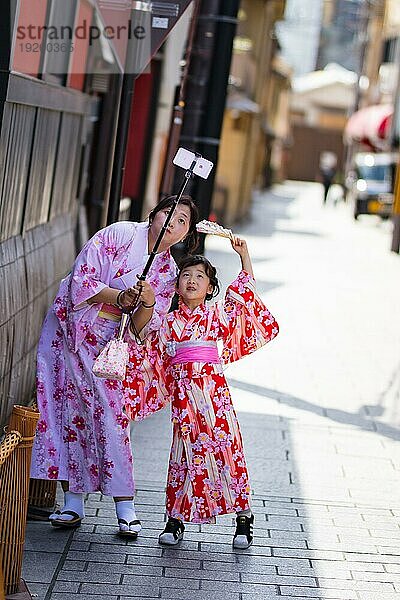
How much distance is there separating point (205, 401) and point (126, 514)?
0.69 m

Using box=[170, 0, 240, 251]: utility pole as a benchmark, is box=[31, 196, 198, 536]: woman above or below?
below

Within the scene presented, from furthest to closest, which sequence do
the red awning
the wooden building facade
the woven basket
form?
the red awning
the wooden building facade
the woven basket

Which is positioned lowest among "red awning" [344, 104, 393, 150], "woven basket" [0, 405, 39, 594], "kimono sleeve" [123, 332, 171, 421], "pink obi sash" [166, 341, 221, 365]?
"woven basket" [0, 405, 39, 594]

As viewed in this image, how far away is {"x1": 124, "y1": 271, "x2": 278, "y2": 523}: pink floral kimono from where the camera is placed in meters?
6.10

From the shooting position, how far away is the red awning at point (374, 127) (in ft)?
138

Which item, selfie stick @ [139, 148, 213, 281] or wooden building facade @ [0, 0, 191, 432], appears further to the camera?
wooden building facade @ [0, 0, 191, 432]

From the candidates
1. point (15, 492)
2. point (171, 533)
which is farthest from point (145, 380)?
point (15, 492)

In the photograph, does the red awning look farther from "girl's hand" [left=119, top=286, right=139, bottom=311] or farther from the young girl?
"girl's hand" [left=119, top=286, right=139, bottom=311]

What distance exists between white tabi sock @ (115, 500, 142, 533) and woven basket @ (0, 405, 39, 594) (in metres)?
1.08

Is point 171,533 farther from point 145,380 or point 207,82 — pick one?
point 207,82

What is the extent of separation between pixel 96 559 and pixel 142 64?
3.06 m

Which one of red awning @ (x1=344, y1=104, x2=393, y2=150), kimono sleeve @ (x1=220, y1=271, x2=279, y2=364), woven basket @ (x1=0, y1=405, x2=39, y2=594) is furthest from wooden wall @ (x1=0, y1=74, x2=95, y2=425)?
red awning @ (x1=344, y1=104, x2=393, y2=150)

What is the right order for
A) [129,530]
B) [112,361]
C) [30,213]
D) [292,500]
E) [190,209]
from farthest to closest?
[30,213]
[292,500]
[129,530]
[190,209]
[112,361]

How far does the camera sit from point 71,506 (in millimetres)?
6227
